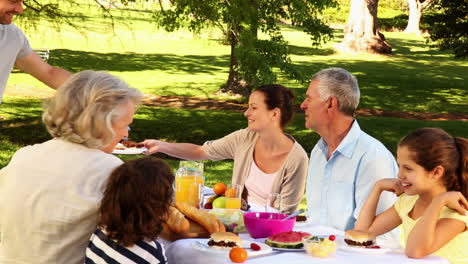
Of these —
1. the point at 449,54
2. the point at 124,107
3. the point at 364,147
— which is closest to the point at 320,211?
the point at 364,147

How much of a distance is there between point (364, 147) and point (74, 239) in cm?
199

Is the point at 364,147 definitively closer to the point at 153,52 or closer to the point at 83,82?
the point at 83,82

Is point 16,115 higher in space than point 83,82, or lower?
lower

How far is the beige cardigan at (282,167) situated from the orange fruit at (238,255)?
1.42m

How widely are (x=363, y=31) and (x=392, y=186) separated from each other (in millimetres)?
28379

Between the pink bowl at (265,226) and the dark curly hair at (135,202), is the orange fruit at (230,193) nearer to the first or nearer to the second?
the pink bowl at (265,226)

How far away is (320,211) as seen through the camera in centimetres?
462

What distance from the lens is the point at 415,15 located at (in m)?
45.3

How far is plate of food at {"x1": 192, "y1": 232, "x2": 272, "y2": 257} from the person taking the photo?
312cm

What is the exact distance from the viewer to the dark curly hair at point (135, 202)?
2719 millimetres

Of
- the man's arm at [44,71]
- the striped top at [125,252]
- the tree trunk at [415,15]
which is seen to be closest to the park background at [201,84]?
the man's arm at [44,71]

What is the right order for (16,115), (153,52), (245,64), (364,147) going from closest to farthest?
(364,147) < (245,64) < (16,115) < (153,52)

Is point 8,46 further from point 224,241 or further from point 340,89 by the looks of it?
point 224,241

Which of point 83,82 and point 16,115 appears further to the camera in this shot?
point 16,115
